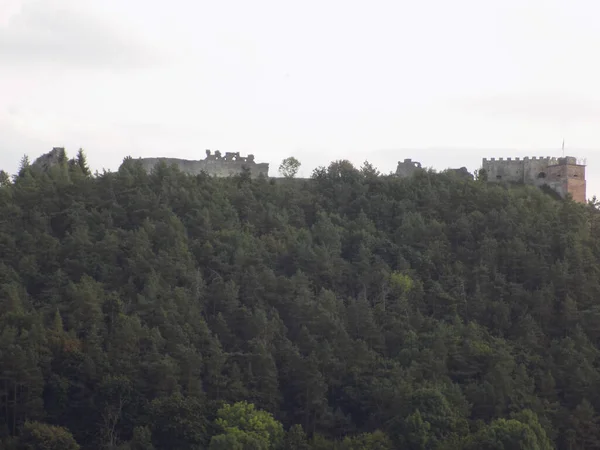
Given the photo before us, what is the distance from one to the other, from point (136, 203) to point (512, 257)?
18.2 metres

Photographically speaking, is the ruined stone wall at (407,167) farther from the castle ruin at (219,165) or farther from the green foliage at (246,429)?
the green foliage at (246,429)

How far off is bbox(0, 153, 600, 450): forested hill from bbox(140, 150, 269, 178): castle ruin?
6.82 feet

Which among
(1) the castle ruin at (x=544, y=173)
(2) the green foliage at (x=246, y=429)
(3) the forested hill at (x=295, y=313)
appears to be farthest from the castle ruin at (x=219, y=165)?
(2) the green foliage at (x=246, y=429)

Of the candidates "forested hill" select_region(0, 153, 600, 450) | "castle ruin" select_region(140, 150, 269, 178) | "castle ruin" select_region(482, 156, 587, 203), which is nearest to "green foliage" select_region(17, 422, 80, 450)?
"forested hill" select_region(0, 153, 600, 450)

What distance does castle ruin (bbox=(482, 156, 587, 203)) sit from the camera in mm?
71688

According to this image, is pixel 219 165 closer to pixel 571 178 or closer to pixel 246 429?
pixel 571 178

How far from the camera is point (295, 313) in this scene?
58688 mm

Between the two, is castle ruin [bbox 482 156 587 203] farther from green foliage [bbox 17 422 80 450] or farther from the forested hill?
green foliage [bbox 17 422 80 450]

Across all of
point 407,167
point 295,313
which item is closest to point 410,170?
point 407,167

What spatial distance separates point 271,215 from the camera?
6725cm

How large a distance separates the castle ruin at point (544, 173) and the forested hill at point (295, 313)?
2750 millimetres

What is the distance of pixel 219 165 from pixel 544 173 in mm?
17367

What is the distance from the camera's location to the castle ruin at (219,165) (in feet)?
238

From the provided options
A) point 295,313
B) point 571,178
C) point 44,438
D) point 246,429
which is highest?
point 571,178
